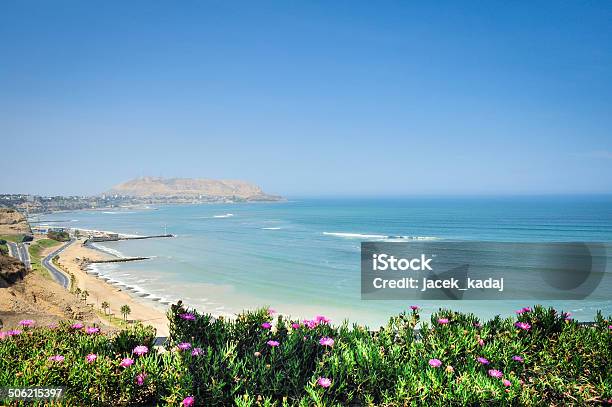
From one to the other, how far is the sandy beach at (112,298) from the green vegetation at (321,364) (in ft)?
51.0

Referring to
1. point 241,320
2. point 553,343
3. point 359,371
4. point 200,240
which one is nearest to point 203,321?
point 241,320

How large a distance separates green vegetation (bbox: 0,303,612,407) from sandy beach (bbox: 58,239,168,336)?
612 inches

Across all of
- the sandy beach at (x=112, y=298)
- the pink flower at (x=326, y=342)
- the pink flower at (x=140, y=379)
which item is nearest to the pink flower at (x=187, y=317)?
the pink flower at (x=140, y=379)

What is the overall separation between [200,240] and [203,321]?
226 ft

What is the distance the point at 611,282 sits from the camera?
37844mm

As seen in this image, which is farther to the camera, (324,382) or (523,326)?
(523,326)

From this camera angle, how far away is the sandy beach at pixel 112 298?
944 inches

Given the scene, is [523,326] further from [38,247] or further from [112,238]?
[112,238]

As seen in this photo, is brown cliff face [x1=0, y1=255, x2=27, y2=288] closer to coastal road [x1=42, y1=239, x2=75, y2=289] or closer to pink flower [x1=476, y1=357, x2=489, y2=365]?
coastal road [x1=42, y1=239, x2=75, y2=289]

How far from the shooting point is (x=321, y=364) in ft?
17.0

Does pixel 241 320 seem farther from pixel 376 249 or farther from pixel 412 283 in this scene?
pixel 376 249

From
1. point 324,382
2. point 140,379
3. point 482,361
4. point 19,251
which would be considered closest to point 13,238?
point 19,251

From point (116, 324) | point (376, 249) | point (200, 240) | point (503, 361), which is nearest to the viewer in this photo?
point (503, 361)

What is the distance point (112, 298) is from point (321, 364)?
99.6 ft
